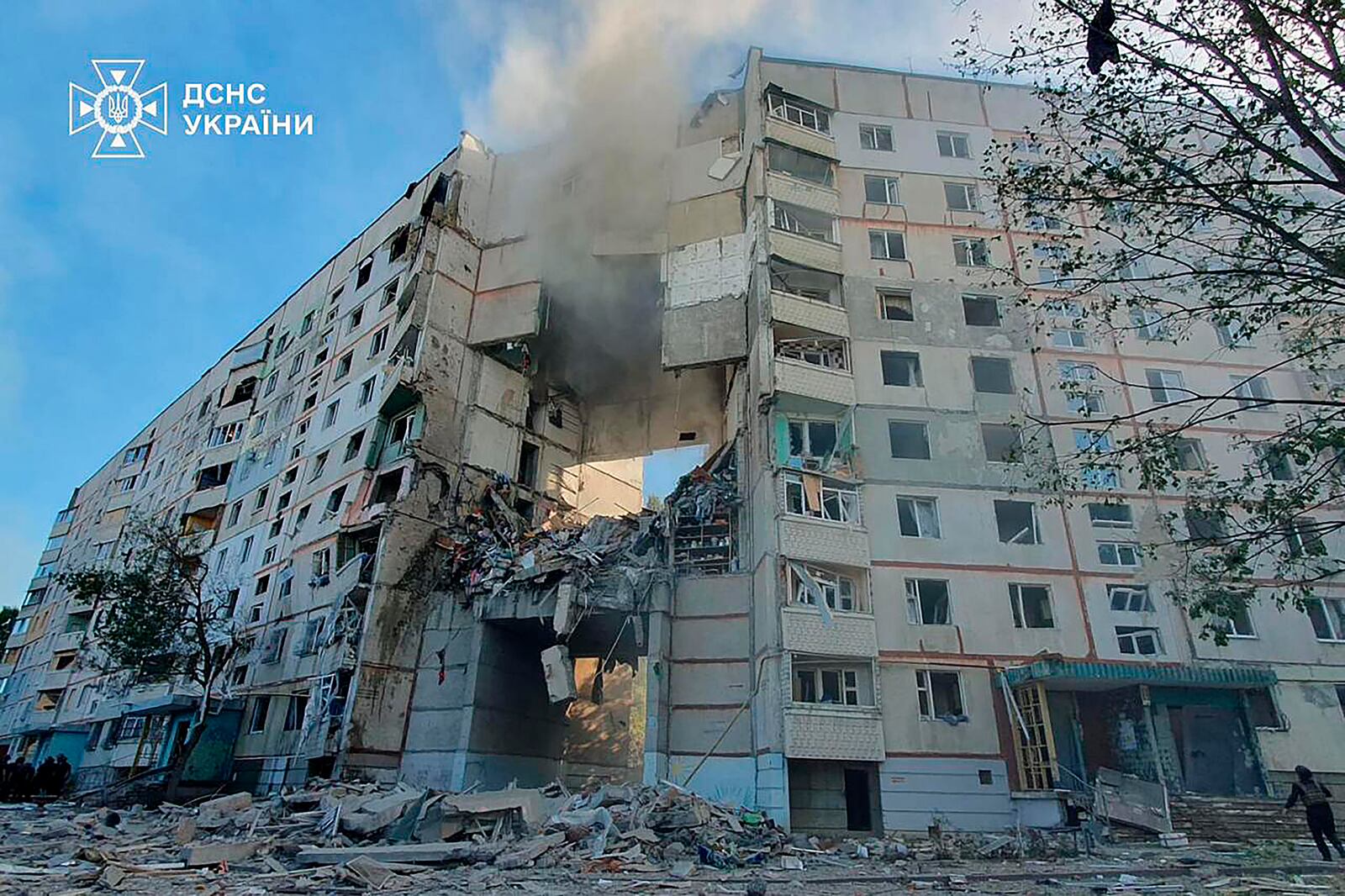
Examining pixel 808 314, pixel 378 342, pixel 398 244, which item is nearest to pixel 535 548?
pixel 808 314

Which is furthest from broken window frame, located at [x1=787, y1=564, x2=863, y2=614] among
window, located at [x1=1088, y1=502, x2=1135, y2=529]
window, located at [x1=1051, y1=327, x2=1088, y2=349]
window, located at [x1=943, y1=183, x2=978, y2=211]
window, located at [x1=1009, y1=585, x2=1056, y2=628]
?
window, located at [x1=943, y1=183, x2=978, y2=211]

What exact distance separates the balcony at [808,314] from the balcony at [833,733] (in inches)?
454

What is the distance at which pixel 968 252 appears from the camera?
88.9ft

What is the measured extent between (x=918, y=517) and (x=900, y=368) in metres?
5.29

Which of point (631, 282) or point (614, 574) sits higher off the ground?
point (631, 282)

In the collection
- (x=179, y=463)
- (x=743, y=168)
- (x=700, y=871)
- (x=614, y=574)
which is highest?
(x=743, y=168)

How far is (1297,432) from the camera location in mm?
10164

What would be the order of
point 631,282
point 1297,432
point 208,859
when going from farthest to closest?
point 631,282 < point 208,859 < point 1297,432

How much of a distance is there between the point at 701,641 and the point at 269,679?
662 inches

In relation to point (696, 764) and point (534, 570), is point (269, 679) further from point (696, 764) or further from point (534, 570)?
point (696, 764)

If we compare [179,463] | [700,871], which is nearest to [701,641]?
[700,871]

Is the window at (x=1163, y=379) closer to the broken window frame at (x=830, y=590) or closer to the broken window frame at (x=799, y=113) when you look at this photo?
the broken window frame at (x=830, y=590)

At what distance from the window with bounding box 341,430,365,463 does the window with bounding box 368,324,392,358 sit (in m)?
4.11

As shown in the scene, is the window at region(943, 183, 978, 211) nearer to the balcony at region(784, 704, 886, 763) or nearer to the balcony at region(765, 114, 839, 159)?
the balcony at region(765, 114, 839, 159)
